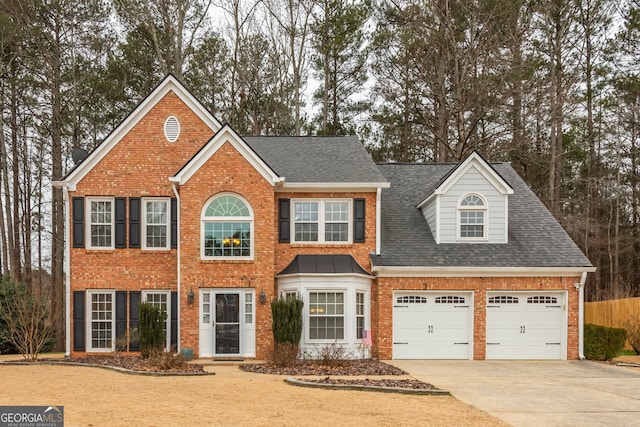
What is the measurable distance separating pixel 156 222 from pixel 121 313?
295 centimetres

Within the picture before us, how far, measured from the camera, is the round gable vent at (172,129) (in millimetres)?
22562

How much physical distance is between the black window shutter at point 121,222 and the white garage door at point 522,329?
37.0 feet

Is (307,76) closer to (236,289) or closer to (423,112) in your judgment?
(423,112)

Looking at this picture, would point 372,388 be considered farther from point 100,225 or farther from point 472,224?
point 100,225

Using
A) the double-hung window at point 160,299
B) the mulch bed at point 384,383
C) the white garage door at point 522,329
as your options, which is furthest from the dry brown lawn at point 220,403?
the white garage door at point 522,329

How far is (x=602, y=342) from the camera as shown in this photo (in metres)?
21.6

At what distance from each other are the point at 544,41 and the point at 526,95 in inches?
174

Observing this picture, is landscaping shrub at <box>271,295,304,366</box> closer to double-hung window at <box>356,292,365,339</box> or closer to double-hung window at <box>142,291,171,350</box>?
double-hung window at <box>356,292,365,339</box>

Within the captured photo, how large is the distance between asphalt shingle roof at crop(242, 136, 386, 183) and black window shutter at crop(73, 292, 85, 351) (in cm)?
707

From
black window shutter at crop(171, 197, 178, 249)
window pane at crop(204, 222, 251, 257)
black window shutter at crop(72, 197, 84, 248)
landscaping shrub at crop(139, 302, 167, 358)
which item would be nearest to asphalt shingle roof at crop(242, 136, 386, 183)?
window pane at crop(204, 222, 251, 257)

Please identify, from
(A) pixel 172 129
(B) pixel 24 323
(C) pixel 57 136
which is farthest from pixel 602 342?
(C) pixel 57 136

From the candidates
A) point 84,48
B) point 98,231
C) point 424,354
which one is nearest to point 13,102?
point 84,48

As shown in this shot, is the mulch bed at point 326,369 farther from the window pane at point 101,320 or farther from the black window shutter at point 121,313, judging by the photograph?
the window pane at point 101,320

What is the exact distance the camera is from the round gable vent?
2256 cm
